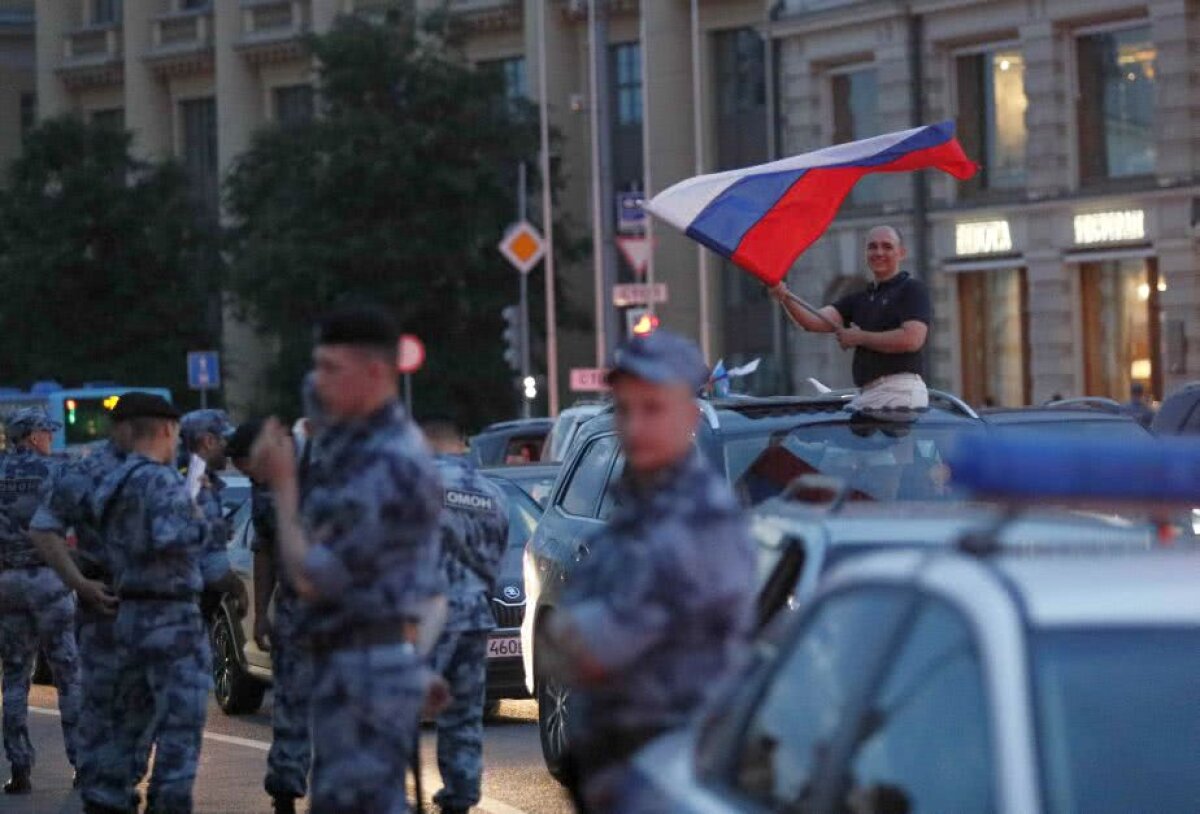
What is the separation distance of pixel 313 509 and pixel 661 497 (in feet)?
5.36

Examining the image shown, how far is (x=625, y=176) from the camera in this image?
193 ft

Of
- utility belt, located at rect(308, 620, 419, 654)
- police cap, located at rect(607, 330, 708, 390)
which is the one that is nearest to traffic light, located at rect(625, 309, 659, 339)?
utility belt, located at rect(308, 620, 419, 654)

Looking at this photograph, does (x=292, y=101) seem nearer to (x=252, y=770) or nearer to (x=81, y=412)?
(x=81, y=412)

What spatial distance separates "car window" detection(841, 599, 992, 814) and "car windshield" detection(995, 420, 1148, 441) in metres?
9.37

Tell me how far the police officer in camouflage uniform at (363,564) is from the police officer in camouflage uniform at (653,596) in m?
1.16

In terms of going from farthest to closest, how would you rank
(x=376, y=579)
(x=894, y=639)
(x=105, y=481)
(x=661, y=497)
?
(x=105, y=481)
(x=376, y=579)
(x=661, y=497)
(x=894, y=639)

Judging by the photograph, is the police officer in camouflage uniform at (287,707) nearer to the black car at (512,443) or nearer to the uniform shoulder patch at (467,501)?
the uniform shoulder patch at (467,501)

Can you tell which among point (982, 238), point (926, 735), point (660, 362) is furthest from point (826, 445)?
point (982, 238)

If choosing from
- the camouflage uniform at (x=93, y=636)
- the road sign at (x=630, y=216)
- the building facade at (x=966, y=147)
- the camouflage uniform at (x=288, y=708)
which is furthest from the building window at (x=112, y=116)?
the camouflage uniform at (x=288, y=708)

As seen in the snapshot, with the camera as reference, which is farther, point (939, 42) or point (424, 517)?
point (939, 42)

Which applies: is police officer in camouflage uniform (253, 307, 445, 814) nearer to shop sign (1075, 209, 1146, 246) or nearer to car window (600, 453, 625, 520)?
car window (600, 453, 625, 520)

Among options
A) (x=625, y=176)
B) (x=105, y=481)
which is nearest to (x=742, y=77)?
(x=625, y=176)

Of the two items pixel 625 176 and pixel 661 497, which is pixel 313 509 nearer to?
pixel 661 497

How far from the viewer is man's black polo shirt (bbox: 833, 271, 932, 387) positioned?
12.3 metres
